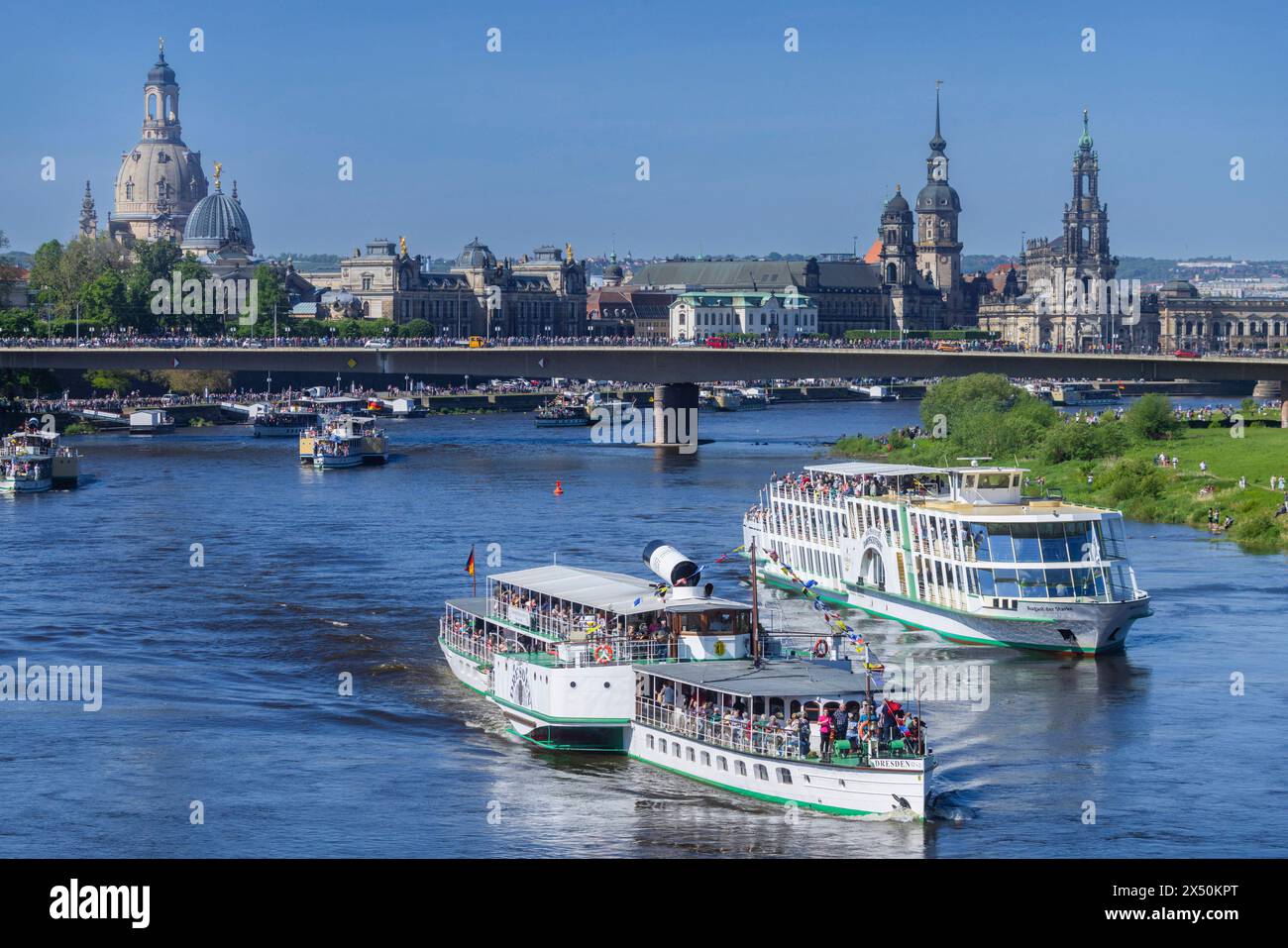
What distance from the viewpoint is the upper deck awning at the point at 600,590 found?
35156 mm

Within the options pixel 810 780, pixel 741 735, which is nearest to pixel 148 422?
pixel 741 735

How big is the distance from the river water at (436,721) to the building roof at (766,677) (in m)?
1.66

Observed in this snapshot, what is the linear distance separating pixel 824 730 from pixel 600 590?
300 inches

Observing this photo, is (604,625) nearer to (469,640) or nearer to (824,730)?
(469,640)

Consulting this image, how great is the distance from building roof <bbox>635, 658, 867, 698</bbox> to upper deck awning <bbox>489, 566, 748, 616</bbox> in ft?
3.83

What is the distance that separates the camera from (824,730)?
30844 mm

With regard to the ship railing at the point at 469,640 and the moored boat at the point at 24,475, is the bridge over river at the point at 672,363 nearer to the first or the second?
the moored boat at the point at 24,475

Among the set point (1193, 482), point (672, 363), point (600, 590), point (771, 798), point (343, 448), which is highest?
point (672, 363)

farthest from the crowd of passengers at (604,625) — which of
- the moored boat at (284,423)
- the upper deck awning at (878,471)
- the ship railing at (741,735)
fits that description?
the moored boat at (284,423)

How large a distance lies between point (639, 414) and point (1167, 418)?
50615 millimetres

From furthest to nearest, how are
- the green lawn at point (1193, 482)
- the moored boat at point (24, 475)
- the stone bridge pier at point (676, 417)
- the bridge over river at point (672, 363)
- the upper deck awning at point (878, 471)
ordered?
1. the stone bridge pier at point (676, 417)
2. the bridge over river at point (672, 363)
3. the moored boat at point (24, 475)
4. the green lawn at point (1193, 482)
5. the upper deck awning at point (878, 471)

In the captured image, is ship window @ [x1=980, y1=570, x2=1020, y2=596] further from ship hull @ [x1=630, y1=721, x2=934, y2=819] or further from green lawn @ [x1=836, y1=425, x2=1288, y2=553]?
green lawn @ [x1=836, y1=425, x2=1288, y2=553]
